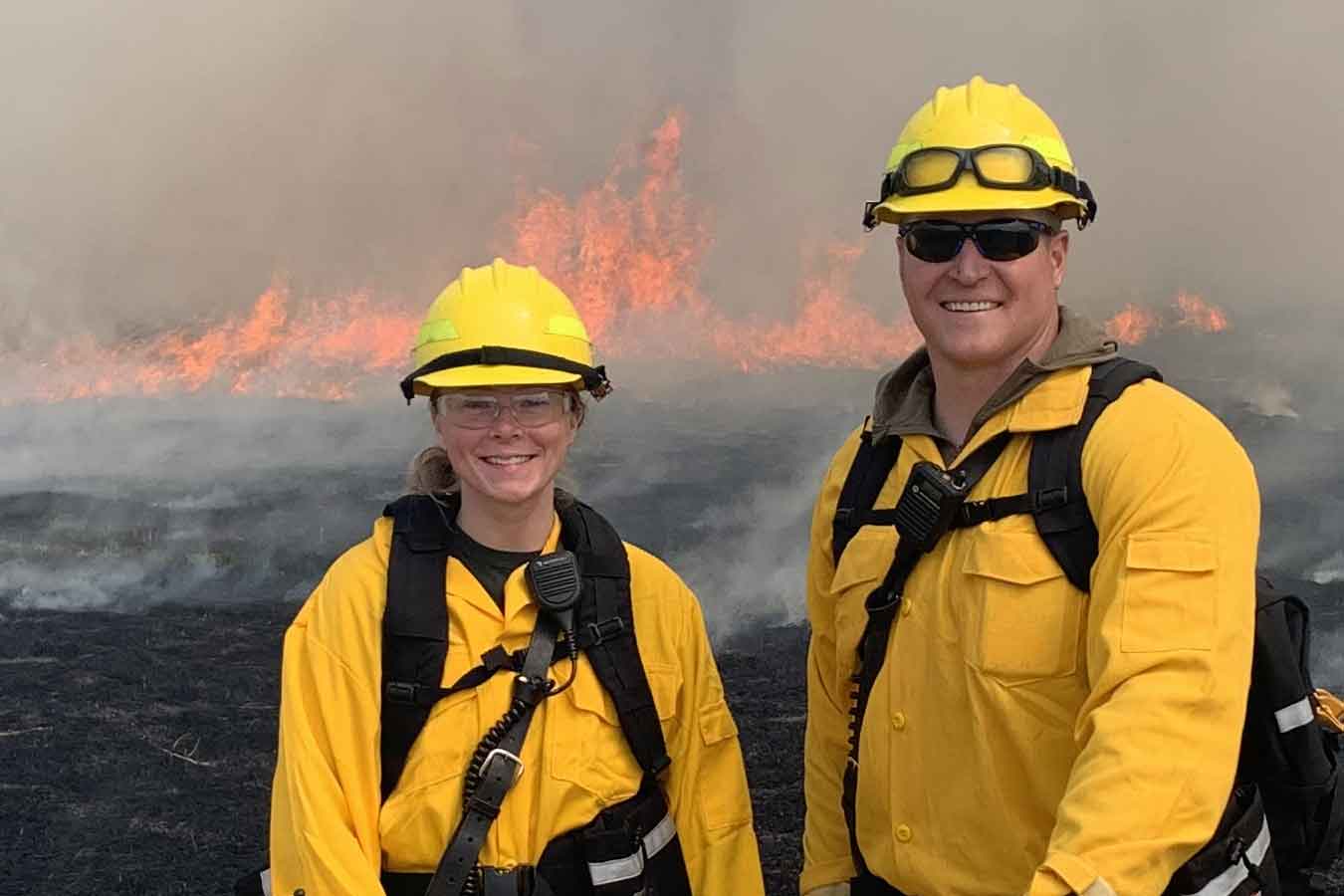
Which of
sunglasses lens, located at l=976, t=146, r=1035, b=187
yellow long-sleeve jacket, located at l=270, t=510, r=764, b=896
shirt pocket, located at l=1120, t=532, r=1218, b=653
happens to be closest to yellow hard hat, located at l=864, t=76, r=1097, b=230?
sunglasses lens, located at l=976, t=146, r=1035, b=187

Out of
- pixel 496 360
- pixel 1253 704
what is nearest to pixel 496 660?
pixel 496 360

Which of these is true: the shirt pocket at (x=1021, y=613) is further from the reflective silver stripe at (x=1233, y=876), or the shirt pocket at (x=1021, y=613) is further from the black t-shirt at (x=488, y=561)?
the black t-shirt at (x=488, y=561)

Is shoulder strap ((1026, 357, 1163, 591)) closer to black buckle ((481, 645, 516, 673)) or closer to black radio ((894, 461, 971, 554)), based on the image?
black radio ((894, 461, 971, 554))

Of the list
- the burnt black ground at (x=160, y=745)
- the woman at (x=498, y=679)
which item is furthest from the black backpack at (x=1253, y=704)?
the burnt black ground at (x=160, y=745)

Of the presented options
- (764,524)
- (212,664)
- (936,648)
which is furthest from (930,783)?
(764,524)

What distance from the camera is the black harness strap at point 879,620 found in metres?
2.76

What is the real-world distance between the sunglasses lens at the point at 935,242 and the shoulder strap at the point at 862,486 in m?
0.57

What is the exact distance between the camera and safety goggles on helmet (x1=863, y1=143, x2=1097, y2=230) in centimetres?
280

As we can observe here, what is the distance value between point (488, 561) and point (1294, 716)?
237 centimetres

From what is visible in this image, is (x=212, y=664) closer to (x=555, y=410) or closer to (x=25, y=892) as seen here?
(x=25, y=892)

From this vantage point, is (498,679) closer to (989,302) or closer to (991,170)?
(989,302)

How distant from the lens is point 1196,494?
2312 mm

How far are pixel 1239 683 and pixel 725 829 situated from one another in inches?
77.5

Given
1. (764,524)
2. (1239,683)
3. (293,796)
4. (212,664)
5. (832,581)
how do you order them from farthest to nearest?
(764,524), (212,664), (832,581), (293,796), (1239,683)
